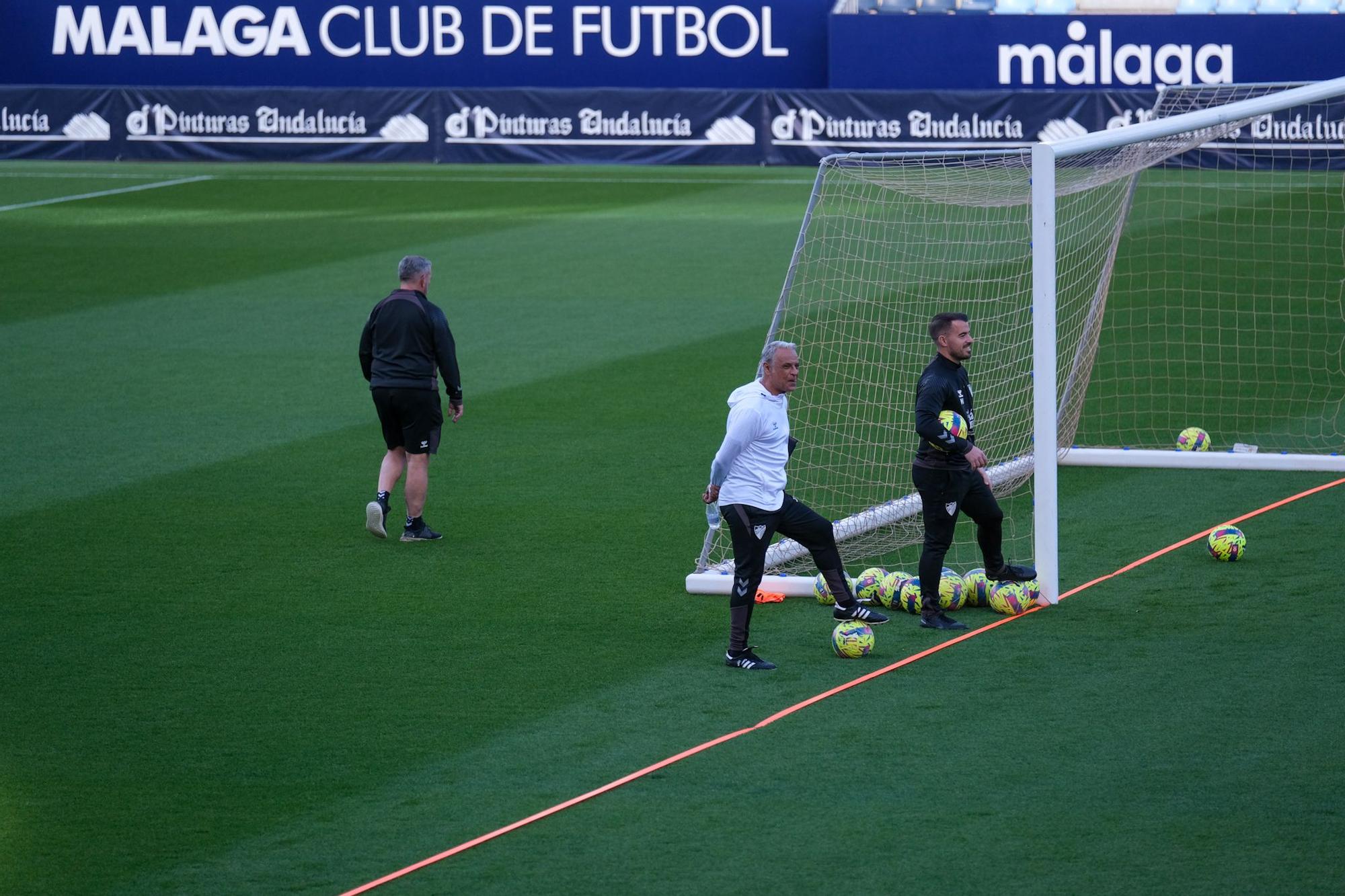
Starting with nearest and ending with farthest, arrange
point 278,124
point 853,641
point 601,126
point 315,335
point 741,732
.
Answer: point 741,732 < point 853,641 < point 315,335 < point 601,126 < point 278,124

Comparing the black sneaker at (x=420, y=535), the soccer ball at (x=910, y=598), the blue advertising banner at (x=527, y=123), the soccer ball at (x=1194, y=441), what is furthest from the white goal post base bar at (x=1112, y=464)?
the blue advertising banner at (x=527, y=123)

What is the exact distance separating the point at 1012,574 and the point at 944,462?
47.0 inches

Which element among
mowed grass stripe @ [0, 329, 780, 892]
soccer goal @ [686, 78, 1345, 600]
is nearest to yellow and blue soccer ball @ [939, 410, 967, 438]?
soccer goal @ [686, 78, 1345, 600]

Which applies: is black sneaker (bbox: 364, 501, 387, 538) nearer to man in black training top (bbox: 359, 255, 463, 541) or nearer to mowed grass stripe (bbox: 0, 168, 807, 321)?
man in black training top (bbox: 359, 255, 463, 541)

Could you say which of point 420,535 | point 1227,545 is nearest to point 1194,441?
point 1227,545

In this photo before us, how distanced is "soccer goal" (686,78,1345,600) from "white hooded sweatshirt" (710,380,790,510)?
1.14m

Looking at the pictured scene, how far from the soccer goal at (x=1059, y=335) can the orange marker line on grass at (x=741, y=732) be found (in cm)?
65

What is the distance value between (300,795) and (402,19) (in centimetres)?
3724

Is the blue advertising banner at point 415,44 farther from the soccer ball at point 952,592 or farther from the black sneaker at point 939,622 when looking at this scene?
the black sneaker at point 939,622

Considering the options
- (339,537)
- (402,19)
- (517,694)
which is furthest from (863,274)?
(402,19)

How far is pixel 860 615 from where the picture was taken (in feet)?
32.2

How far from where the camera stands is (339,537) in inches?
470

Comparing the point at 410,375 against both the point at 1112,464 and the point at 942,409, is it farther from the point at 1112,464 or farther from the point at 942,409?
the point at 1112,464

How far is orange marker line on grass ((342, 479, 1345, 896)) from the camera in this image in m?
6.84
